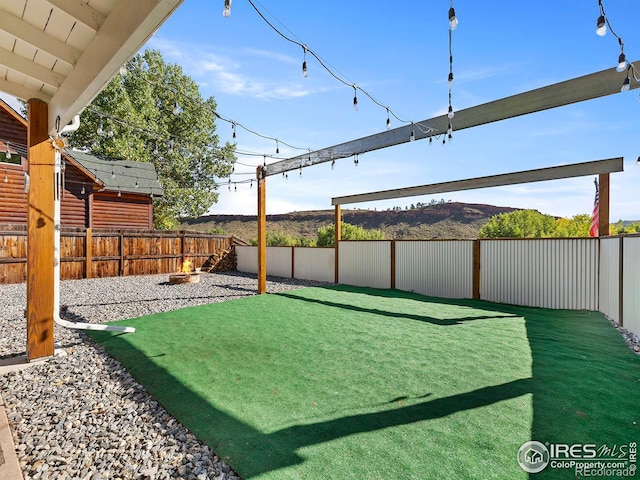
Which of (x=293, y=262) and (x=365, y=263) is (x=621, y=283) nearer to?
(x=365, y=263)

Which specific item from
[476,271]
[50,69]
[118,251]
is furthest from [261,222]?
[118,251]

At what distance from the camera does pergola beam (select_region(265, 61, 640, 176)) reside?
3.64 m

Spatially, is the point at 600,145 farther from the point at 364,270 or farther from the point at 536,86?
the point at 364,270

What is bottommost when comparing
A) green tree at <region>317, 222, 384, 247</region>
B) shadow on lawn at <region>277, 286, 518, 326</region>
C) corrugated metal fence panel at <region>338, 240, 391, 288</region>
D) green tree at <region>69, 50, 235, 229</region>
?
shadow on lawn at <region>277, 286, 518, 326</region>

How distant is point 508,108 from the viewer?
14.0 ft

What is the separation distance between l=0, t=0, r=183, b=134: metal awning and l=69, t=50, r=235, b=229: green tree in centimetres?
1429

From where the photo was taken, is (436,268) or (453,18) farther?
(436,268)

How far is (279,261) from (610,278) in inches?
392

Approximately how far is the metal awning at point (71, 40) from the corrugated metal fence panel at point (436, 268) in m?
7.57

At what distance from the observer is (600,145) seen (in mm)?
6375

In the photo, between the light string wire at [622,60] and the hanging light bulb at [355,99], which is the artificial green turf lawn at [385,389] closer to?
the light string wire at [622,60]

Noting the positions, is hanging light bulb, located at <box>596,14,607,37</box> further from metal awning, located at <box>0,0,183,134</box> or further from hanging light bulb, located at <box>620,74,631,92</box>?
metal awning, located at <box>0,0,183,134</box>

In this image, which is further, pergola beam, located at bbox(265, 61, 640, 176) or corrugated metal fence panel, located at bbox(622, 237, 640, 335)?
corrugated metal fence panel, located at bbox(622, 237, 640, 335)

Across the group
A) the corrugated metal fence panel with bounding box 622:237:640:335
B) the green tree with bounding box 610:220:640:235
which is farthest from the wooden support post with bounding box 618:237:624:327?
the green tree with bounding box 610:220:640:235
